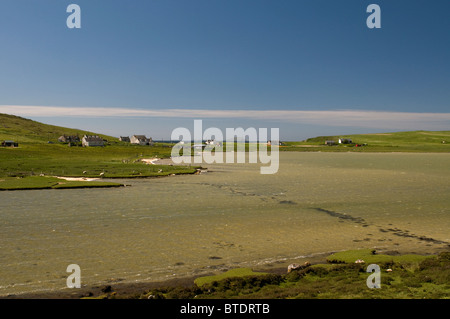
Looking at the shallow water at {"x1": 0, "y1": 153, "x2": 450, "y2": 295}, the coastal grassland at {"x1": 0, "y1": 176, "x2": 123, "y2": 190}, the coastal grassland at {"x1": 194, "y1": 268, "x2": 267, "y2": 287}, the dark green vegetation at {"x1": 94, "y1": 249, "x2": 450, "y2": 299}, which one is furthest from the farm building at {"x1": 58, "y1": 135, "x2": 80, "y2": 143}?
the dark green vegetation at {"x1": 94, "y1": 249, "x2": 450, "y2": 299}

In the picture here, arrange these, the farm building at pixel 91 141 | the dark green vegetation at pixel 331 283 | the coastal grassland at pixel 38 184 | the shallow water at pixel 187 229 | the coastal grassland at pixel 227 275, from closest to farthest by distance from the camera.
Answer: the dark green vegetation at pixel 331 283
the coastal grassland at pixel 227 275
the shallow water at pixel 187 229
the coastal grassland at pixel 38 184
the farm building at pixel 91 141

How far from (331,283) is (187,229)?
11704 millimetres

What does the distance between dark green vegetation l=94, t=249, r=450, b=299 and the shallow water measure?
2.08 m

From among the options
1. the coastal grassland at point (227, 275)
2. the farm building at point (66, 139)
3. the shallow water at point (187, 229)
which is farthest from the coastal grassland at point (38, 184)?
the farm building at point (66, 139)

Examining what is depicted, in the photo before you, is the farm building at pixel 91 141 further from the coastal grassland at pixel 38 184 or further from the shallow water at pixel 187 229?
the shallow water at pixel 187 229

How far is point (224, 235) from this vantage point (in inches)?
820

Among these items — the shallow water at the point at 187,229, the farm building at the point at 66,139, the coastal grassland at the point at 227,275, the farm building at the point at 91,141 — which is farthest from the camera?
the farm building at the point at 66,139

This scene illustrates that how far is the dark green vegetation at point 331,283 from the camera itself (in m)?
11.4

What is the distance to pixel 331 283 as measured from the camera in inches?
495

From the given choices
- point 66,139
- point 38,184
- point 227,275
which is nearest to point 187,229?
point 227,275

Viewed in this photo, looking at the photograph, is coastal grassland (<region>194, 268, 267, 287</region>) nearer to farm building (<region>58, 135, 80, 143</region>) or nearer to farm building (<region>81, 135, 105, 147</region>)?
farm building (<region>81, 135, 105, 147</region>)

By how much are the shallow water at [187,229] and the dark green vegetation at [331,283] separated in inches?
81.7

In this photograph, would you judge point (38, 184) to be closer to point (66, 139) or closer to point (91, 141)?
point (91, 141)
